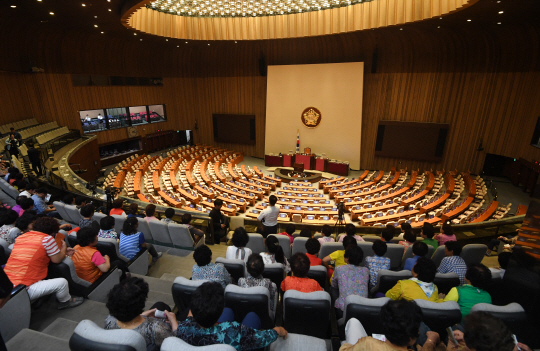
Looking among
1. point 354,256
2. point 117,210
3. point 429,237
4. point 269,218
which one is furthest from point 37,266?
point 429,237

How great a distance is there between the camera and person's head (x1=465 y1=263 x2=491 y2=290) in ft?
8.32

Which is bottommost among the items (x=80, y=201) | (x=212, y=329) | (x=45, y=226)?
(x=80, y=201)

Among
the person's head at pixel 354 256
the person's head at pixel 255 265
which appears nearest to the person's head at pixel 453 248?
the person's head at pixel 354 256

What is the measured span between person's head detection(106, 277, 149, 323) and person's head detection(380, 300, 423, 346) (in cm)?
158

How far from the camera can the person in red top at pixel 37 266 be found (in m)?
2.56

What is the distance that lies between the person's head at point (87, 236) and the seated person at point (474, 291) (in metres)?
3.51

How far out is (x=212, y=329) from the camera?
186cm

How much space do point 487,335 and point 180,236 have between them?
13.4 feet

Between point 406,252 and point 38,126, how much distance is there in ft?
49.2

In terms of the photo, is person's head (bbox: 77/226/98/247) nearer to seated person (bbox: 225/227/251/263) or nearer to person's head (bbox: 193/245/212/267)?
person's head (bbox: 193/245/212/267)

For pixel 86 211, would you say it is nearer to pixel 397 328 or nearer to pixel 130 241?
pixel 130 241

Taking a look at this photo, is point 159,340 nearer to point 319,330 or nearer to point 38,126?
point 319,330

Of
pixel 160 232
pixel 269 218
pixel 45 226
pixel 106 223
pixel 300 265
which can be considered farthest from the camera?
pixel 269 218

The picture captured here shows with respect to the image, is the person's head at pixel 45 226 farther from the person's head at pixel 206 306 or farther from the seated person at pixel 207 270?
the person's head at pixel 206 306
